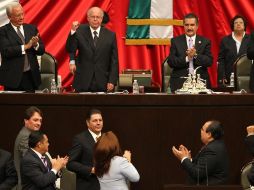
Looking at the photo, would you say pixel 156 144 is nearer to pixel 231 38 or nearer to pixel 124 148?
pixel 124 148

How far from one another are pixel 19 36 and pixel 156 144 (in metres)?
2.12

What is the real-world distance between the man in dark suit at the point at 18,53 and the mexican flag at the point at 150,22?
2.98 metres

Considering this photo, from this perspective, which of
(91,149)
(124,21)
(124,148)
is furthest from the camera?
(124,21)

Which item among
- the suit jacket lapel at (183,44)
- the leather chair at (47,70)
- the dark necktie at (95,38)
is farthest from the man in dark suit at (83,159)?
the leather chair at (47,70)

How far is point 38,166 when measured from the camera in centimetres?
769

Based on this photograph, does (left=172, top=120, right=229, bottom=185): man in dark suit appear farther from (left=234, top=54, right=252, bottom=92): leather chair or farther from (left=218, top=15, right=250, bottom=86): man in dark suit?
(left=218, top=15, right=250, bottom=86): man in dark suit

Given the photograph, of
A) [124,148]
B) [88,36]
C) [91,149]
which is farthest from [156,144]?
[88,36]

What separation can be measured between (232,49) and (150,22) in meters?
1.63

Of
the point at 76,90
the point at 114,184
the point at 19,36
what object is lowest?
the point at 114,184

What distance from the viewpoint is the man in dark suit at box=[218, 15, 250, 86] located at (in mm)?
11805

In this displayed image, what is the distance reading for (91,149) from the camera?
8.59m

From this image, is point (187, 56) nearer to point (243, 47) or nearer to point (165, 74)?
point (165, 74)

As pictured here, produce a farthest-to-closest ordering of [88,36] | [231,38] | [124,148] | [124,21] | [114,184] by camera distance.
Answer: [124,21] → [231,38] → [88,36] → [124,148] → [114,184]

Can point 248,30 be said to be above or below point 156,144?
above
